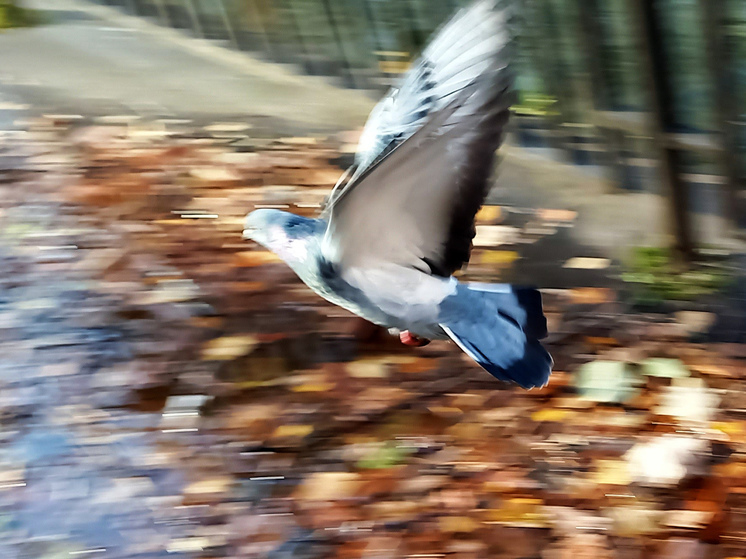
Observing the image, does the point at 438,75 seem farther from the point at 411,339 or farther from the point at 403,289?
the point at 411,339

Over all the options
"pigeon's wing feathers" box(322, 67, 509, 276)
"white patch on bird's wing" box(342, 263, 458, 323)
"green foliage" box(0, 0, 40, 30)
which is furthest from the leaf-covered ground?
"green foliage" box(0, 0, 40, 30)

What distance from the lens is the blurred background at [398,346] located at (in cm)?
123

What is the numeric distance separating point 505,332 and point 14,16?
270 centimetres

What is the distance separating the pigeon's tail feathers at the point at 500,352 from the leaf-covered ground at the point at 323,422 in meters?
0.26

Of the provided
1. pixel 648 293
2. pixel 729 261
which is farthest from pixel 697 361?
Answer: pixel 729 261

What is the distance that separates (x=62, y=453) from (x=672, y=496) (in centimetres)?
117

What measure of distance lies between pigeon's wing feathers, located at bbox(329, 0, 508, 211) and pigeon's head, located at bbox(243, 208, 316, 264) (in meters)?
0.11

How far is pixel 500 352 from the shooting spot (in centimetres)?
111

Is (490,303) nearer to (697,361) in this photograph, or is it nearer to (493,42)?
(493,42)

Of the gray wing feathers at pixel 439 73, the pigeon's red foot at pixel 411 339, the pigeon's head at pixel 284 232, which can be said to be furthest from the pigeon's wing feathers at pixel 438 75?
the pigeon's red foot at pixel 411 339

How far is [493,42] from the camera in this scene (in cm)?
80

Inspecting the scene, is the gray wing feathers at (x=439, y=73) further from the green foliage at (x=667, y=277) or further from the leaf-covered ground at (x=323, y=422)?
the green foliage at (x=667, y=277)

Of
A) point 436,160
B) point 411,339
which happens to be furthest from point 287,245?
point 411,339

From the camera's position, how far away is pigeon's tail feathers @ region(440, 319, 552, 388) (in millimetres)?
1105
